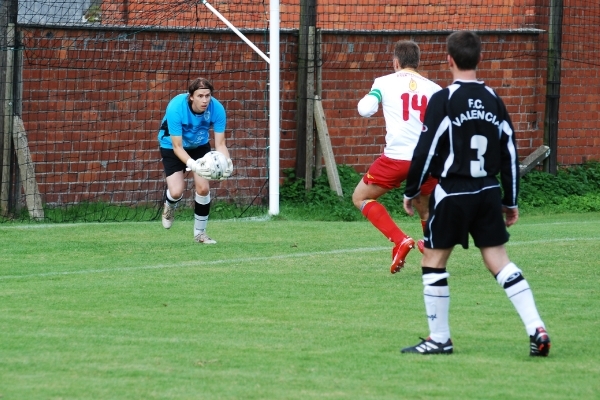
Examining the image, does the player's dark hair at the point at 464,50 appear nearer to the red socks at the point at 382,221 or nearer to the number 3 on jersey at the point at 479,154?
the number 3 on jersey at the point at 479,154

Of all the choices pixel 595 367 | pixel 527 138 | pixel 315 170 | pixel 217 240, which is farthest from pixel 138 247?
pixel 527 138

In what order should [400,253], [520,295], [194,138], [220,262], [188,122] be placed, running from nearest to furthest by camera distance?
[520,295] → [400,253] → [220,262] → [188,122] → [194,138]

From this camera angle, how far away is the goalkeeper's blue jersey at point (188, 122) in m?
10.8

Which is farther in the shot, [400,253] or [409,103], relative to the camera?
[409,103]

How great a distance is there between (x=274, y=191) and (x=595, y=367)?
8497mm

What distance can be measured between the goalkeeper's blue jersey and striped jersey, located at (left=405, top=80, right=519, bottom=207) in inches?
199

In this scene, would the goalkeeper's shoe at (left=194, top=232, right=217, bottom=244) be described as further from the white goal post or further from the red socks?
the white goal post

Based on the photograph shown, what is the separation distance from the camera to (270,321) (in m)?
7.01

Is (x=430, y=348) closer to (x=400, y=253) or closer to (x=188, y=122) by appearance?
(x=400, y=253)

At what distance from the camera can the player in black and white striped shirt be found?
5992 millimetres

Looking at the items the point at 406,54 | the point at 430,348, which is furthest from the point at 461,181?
the point at 406,54

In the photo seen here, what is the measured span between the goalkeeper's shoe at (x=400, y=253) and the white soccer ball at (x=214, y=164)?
7.75 ft

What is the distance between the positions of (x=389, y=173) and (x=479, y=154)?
10.4 ft

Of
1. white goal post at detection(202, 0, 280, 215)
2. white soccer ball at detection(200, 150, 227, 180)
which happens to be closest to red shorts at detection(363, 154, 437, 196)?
white soccer ball at detection(200, 150, 227, 180)
